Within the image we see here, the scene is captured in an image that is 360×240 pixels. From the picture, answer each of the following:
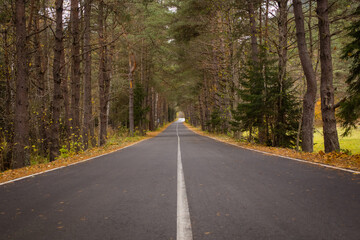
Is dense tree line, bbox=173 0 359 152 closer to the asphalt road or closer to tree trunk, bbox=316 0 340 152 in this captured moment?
tree trunk, bbox=316 0 340 152

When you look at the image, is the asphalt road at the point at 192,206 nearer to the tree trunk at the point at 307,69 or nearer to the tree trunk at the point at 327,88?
the tree trunk at the point at 327,88

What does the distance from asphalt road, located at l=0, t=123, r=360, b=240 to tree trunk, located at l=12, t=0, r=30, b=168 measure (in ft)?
16.4

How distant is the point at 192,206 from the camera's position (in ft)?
13.9

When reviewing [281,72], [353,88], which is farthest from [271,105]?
[353,88]

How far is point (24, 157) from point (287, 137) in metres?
13.8

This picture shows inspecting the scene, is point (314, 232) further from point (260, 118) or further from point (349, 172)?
point (260, 118)

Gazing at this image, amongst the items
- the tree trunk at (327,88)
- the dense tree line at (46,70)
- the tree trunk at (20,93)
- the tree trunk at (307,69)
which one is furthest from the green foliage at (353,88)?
the tree trunk at (20,93)

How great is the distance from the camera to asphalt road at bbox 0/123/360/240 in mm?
3221

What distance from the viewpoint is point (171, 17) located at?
24125 mm

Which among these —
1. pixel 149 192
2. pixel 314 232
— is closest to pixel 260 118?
pixel 149 192

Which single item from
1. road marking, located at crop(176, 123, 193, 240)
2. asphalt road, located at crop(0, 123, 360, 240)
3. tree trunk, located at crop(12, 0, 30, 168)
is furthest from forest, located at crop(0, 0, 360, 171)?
road marking, located at crop(176, 123, 193, 240)

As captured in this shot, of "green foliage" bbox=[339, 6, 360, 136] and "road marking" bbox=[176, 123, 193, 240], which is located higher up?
"green foliage" bbox=[339, 6, 360, 136]

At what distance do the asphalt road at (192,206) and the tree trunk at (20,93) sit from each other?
16.4 feet

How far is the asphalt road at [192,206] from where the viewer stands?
322 cm
